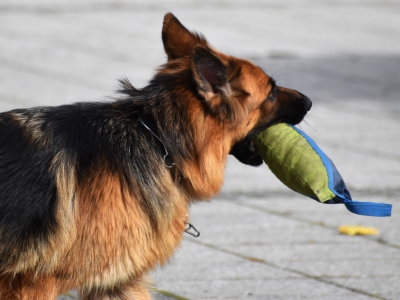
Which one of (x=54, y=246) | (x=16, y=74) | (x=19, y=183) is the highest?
(x=19, y=183)

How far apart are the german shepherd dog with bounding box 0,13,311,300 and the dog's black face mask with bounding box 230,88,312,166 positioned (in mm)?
13

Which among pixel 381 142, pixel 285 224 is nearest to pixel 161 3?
pixel 381 142

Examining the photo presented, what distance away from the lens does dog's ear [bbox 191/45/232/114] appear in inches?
139

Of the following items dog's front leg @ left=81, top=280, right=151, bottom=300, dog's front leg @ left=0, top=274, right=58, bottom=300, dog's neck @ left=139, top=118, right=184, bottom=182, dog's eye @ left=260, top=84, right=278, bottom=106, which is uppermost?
dog's eye @ left=260, top=84, right=278, bottom=106

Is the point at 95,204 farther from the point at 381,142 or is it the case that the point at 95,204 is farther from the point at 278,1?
the point at 278,1

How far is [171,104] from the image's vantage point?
3742mm

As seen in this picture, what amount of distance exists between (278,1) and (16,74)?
7.47 meters

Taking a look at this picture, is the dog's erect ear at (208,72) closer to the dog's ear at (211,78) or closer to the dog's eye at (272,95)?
the dog's ear at (211,78)

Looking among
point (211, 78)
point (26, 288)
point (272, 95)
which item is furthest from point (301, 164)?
point (26, 288)

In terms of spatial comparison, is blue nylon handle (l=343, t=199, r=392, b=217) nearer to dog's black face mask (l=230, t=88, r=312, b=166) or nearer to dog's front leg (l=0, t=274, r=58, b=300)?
dog's black face mask (l=230, t=88, r=312, b=166)

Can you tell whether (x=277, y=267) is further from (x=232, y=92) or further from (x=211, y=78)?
(x=211, y=78)

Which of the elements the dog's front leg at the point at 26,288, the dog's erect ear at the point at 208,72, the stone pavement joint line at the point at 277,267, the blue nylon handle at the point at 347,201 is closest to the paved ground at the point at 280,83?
the stone pavement joint line at the point at 277,267

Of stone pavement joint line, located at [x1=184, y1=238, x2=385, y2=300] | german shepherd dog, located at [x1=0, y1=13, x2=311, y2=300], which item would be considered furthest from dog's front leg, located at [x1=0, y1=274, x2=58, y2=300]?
stone pavement joint line, located at [x1=184, y1=238, x2=385, y2=300]

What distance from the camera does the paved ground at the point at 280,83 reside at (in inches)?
194
